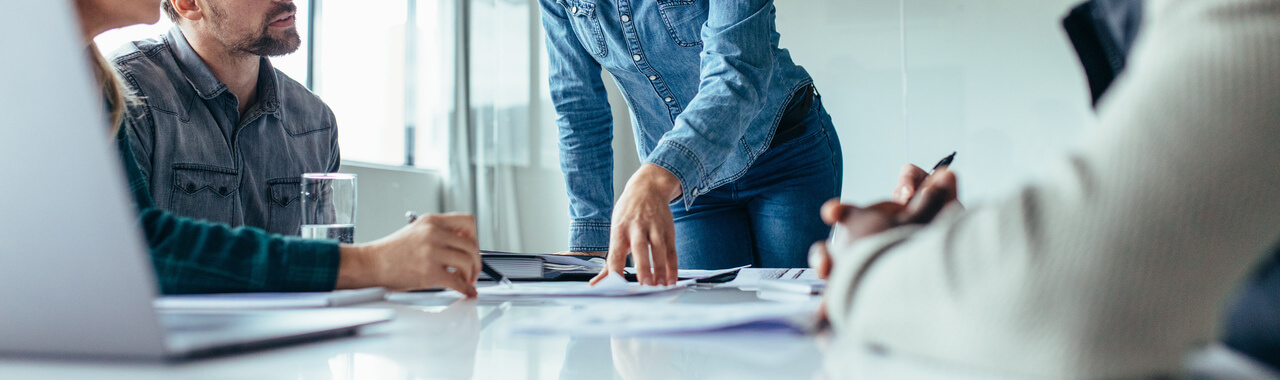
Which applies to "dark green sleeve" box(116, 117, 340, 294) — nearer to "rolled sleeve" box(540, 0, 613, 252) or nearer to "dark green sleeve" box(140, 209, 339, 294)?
"dark green sleeve" box(140, 209, 339, 294)

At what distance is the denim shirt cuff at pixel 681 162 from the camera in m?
1.07

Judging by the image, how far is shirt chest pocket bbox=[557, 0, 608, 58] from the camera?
4.62 feet

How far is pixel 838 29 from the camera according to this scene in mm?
3592

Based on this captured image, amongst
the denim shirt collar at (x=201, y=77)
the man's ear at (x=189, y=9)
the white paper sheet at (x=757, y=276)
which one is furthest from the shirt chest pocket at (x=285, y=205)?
the white paper sheet at (x=757, y=276)

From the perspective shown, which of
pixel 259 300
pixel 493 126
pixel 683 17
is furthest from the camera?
pixel 493 126

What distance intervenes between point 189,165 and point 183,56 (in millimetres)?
268

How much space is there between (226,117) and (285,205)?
19 centimetres

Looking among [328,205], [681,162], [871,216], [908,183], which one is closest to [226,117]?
[328,205]

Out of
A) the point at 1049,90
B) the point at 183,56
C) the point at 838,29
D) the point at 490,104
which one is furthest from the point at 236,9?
the point at 1049,90

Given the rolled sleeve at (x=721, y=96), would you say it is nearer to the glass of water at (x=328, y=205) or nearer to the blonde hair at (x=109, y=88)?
the glass of water at (x=328, y=205)

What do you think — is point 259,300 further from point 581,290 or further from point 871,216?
point 871,216

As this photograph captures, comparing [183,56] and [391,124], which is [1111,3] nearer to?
[183,56]

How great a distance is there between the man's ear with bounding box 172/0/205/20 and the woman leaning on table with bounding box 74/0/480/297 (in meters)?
0.92

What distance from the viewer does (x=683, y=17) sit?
139 cm
